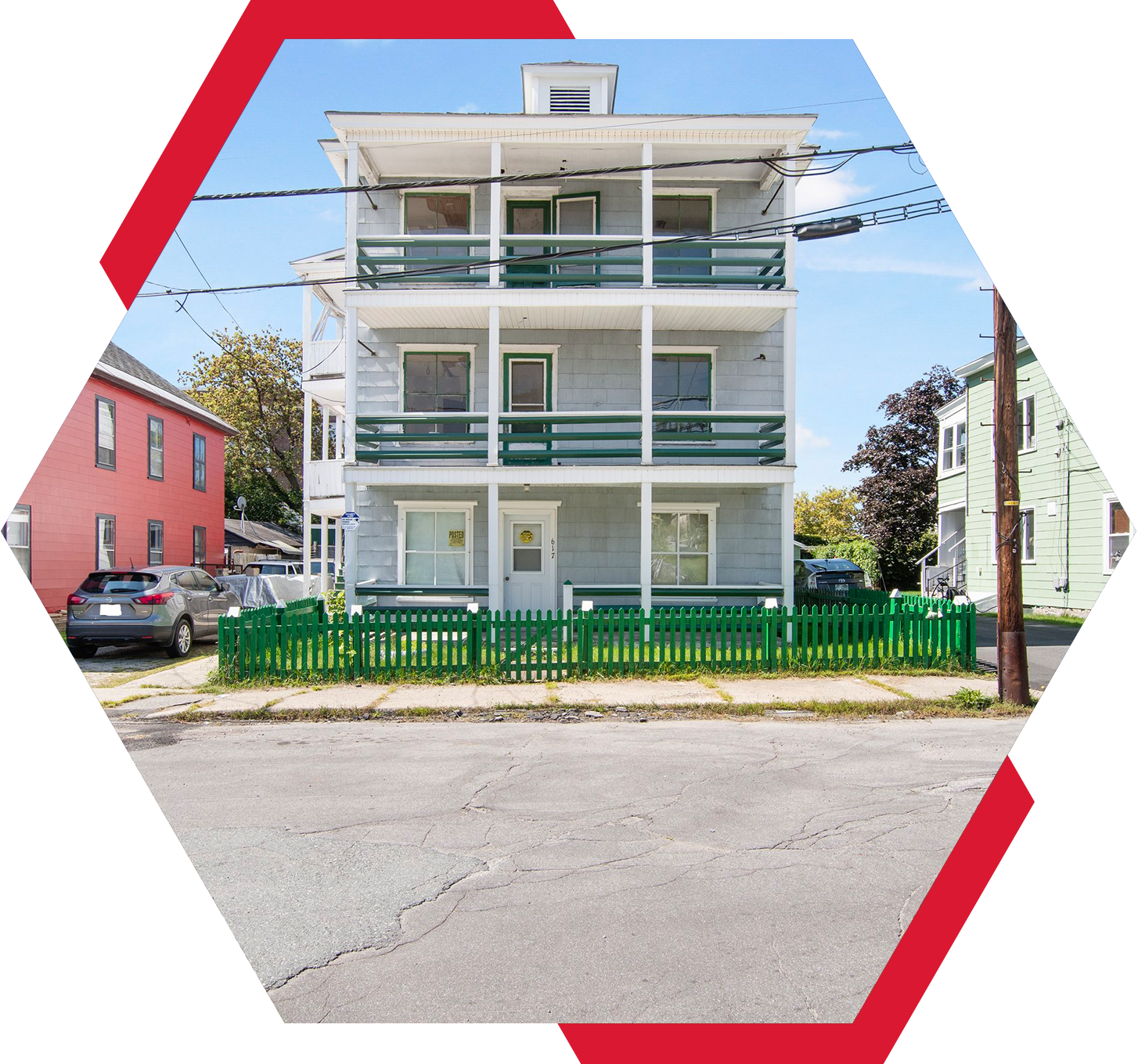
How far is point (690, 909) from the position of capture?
3186 millimetres

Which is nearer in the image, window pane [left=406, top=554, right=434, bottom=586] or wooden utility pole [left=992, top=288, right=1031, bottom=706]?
wooden utility pole [left=992, top=288, right=1031, bottom=706]

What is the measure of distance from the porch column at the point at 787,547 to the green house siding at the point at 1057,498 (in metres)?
10.6

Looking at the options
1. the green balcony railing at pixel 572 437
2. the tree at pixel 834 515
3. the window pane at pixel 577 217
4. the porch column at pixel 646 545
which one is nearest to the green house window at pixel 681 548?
the green balcony railing at pixel 572 437

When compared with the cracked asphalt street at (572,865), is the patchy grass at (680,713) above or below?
below

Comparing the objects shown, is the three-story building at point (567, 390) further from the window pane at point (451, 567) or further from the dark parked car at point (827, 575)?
the dark parked car at point (827, 575)

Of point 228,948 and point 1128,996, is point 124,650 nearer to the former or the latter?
point 228,948

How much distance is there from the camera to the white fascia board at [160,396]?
5.85ft

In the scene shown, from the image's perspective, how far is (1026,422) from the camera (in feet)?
5.82

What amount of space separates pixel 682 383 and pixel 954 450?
11181 millimetres

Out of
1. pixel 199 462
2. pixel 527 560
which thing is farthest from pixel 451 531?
pixel 199 462

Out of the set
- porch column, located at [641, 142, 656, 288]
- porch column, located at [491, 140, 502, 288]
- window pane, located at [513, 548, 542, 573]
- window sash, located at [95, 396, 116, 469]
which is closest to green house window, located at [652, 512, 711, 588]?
window pane, located at [513, 548, 542, 573]

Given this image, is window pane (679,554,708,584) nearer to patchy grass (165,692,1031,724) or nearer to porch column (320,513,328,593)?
patchy grass (165,692,1031,724)

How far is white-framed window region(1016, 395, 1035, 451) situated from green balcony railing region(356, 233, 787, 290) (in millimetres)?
10418

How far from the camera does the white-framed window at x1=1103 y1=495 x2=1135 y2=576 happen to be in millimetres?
1459
